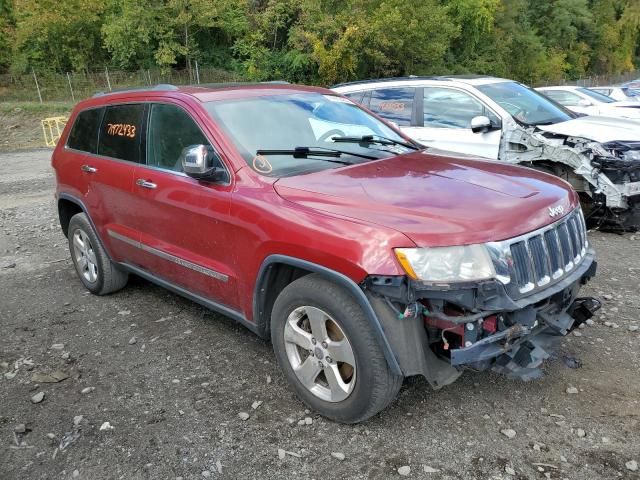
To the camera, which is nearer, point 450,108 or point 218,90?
point 218,90

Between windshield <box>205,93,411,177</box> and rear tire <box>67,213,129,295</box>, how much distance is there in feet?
6.69

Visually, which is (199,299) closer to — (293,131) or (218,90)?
(293,131)

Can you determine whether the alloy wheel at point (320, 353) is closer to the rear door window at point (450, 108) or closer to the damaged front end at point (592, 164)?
the damaged front end at point (592, 164)

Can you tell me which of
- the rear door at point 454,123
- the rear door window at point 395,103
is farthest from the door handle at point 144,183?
the rear door window at point 395,103

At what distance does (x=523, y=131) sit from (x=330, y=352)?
4.69 metres

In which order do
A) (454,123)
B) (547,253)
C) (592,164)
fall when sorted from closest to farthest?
(547,253)
(592,164)
(454,123)

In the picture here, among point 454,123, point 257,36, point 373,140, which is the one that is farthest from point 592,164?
point 257,36

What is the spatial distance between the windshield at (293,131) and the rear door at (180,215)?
0.78 ft

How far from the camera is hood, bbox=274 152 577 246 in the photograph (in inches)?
108

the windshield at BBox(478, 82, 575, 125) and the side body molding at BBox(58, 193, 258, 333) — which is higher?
the windshield at BBox(478, 82, 575, 125)

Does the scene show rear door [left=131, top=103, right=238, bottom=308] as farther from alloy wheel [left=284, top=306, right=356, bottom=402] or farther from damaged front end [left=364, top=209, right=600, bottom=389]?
damaged front end [left=364, top=209, right=600, bottom=389]

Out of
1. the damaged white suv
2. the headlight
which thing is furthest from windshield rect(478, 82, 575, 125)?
the headlight

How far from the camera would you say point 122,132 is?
457cm

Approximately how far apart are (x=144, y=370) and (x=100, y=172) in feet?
5.97
